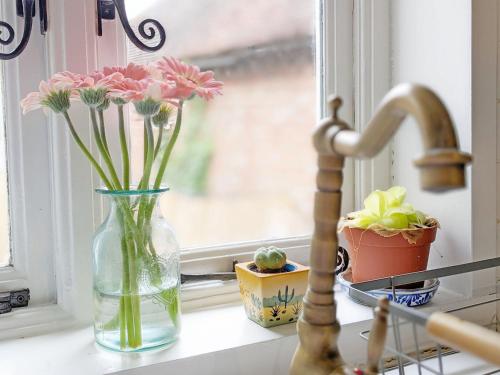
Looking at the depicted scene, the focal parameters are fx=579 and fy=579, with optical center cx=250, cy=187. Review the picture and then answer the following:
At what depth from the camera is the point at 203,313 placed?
1046mm

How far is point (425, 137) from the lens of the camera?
430mm

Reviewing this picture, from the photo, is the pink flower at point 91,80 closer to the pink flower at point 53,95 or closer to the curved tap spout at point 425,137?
the pink flower at point 53,95

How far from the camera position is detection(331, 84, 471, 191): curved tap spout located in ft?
1.32

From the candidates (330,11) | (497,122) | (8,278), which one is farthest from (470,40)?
(8,278)

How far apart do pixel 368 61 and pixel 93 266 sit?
0.69 meters

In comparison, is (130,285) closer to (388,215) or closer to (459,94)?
(388,215)

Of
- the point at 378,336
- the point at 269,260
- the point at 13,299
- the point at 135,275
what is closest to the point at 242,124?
the point at 269,260

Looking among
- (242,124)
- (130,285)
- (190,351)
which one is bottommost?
(190,351)

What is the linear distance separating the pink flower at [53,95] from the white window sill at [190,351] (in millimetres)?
364

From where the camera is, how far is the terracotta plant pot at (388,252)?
3.38 feet

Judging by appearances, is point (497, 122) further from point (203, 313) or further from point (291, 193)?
point (203, 313)

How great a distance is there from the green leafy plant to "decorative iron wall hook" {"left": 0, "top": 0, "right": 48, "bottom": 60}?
24.2 inches

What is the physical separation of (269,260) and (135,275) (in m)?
0.23

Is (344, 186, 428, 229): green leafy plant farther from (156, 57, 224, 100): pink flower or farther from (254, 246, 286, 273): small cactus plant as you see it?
(156, 57, 224, 100): pink flower
